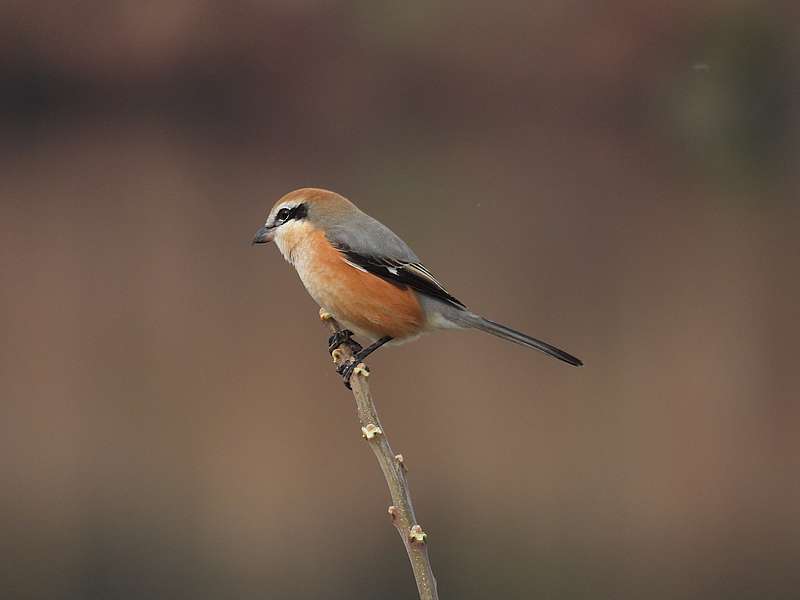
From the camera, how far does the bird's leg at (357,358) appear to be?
5.90 ft

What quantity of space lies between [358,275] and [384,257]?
5cm

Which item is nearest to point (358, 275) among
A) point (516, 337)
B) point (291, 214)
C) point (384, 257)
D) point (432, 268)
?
point (384, 257)

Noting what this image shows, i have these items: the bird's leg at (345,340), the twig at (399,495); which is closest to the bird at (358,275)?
the bird's leg at (345,340)

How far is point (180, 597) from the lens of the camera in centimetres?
385

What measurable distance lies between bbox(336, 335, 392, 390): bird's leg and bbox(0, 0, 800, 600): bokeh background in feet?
6.10

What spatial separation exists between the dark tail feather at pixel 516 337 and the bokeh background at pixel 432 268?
1.89 metres

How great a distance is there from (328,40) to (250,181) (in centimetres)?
148

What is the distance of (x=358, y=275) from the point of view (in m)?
2.07

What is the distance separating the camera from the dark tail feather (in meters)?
1.76

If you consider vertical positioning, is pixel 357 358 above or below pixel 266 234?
below

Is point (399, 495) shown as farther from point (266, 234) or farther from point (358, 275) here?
point (266, 234)

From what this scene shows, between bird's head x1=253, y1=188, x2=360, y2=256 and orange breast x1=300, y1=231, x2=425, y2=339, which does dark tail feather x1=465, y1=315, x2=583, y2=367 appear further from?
bird's head x1=253, y1=188, x2=360, y2=256

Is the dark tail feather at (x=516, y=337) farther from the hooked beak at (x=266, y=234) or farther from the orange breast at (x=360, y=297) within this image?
the hooked beak at (x=266, y=234)

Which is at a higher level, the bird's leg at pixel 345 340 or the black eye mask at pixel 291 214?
the black eye mask at pixel 291 214
